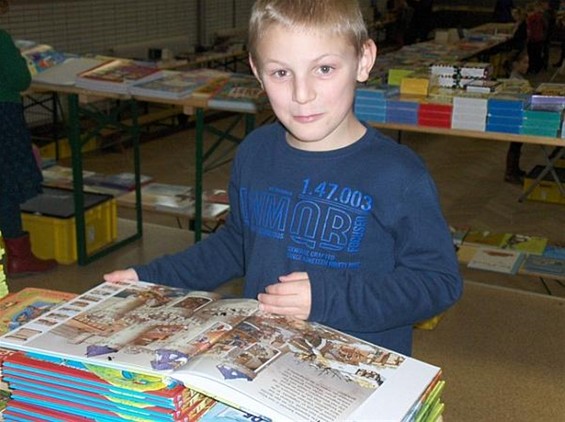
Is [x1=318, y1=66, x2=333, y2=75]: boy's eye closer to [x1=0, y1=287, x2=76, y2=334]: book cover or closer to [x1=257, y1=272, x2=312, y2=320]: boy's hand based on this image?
[x1=257, y1=272, x2=312, y2=320]: boy's hand

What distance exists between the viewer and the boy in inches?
42.5

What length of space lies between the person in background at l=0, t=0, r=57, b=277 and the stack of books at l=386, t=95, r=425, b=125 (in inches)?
61.0

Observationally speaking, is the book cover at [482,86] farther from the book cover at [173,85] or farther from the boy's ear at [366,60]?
the boy's ear at [366,60]

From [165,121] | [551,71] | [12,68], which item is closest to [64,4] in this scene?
[165,121]

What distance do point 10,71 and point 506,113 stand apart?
6.73ft

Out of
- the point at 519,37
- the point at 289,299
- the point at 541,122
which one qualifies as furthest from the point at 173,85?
the point at 519,37

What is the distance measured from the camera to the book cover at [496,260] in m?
3.55

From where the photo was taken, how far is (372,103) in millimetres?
3311

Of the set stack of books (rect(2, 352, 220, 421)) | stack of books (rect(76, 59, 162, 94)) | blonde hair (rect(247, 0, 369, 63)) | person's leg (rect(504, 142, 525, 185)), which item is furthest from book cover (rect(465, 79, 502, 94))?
stack of books (rect(2, 352, 220, 421))

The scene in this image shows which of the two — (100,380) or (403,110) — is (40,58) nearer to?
(403,110)

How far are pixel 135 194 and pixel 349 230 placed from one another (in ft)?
10.3

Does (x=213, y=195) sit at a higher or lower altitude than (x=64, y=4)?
→ lower

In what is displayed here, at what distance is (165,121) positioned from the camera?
7250mm

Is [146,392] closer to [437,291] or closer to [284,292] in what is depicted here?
[284,292]
